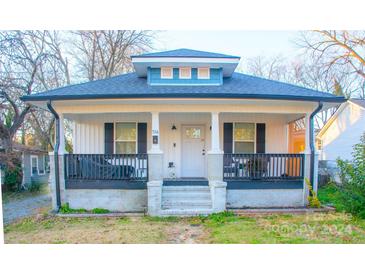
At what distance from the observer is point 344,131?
38.5 ft

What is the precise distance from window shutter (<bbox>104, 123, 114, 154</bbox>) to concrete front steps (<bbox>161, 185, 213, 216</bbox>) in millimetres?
2444

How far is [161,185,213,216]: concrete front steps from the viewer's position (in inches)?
211

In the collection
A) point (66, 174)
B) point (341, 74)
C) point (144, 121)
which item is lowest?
point (66, 174)

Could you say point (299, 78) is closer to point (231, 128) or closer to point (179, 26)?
point (231, 128)

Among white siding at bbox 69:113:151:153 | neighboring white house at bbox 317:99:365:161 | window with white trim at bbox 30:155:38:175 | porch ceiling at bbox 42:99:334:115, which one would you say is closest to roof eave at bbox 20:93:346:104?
porch ceiling at bbox 42:99:334:115

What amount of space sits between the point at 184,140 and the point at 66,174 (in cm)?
368

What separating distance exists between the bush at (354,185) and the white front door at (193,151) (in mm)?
3886

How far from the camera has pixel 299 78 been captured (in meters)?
16.6

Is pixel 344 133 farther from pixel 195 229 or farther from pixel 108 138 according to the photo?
pixel 108 138

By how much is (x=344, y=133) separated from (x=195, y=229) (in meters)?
11.1

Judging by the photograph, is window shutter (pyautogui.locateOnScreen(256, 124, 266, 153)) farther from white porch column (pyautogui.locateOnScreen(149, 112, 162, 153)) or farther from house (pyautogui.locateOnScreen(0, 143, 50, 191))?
house (pyautogui.locateOnScreen(0, 143, 50, 191))

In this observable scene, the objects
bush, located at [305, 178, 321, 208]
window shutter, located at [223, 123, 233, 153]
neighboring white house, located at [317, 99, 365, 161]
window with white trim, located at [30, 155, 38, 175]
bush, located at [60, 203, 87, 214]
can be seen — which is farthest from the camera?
window with white trim, located at [30, 155, 38, 175]

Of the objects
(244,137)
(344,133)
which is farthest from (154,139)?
(344,133)
